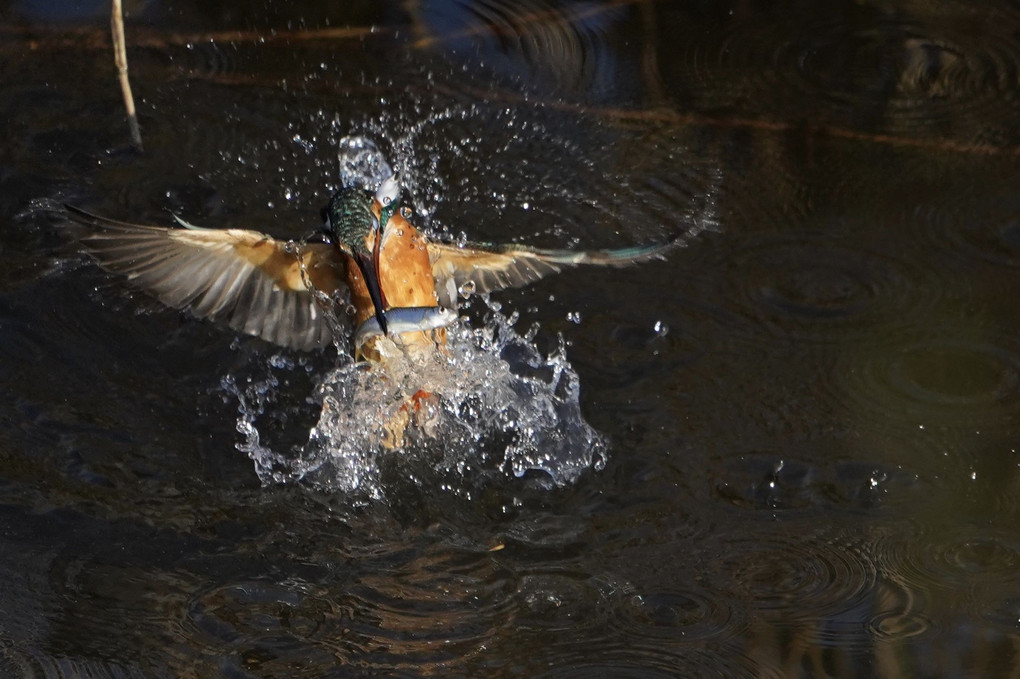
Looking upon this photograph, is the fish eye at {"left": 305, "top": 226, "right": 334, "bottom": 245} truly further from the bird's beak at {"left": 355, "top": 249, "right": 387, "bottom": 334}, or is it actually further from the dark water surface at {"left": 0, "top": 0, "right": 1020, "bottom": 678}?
the dark water surface at {"left": 0, "top": 0, "right": 1020, "bottom": 678}

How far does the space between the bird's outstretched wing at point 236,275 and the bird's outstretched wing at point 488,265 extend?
320 millimetres

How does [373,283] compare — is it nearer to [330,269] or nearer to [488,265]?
[330,269]

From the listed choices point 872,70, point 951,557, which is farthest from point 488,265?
point 872,70

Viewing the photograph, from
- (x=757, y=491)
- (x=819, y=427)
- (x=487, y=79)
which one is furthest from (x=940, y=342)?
(x=487, y=79)

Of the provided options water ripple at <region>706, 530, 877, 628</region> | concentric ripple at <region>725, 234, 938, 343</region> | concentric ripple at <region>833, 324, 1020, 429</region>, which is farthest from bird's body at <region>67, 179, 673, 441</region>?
water ripple at <region>706, 530, 877, 628</region>

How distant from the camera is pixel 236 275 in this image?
3.78 meters

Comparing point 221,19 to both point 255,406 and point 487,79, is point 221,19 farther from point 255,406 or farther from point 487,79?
point 255,406

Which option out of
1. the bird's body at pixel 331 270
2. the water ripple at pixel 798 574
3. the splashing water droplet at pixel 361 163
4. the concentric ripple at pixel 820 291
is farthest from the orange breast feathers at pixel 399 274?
the water ripple at pixel 798 574

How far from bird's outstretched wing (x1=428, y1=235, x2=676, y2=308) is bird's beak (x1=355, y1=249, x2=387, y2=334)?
28cm

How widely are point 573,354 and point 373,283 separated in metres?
0.69

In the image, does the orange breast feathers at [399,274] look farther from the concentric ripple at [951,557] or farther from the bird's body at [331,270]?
the concentric ripple at [951,557]

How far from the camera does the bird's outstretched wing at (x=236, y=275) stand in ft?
12.0

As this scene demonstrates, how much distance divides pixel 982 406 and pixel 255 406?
205cm

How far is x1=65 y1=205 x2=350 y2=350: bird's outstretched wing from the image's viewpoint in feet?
12.0
